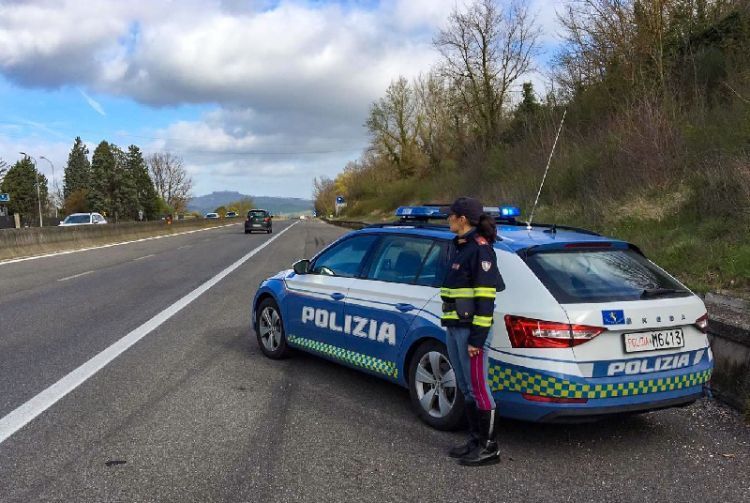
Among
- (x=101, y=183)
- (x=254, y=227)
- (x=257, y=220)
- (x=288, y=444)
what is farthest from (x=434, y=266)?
(x=101, y=183)

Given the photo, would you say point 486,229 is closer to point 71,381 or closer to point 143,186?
point 71,381

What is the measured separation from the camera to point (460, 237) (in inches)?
162

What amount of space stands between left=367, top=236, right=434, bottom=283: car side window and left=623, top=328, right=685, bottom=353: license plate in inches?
64.6

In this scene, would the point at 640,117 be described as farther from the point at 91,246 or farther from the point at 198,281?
the point at 91,246

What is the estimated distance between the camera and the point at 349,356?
5609 mm

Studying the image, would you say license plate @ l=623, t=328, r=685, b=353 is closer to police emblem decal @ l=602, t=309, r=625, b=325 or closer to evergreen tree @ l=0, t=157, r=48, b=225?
police emblem decal @ l=602, t=309, r=625, b=325

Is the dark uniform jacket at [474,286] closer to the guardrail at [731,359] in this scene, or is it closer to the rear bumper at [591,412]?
the rear bumper at [591,412]

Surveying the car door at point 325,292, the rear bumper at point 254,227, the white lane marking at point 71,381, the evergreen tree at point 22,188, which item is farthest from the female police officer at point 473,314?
the evergreen tree at point 22,188

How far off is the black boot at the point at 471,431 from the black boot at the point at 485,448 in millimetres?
36

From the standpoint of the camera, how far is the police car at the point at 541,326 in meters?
4.02

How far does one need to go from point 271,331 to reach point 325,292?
1201 mm

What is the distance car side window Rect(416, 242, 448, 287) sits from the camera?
192 inches

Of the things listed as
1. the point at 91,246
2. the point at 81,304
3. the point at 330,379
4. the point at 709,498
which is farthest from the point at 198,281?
the point at 91,246

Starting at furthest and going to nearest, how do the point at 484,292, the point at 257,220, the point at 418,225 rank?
1. the point at 257,220
2. the point at 418,225
3. the point at 484,292
